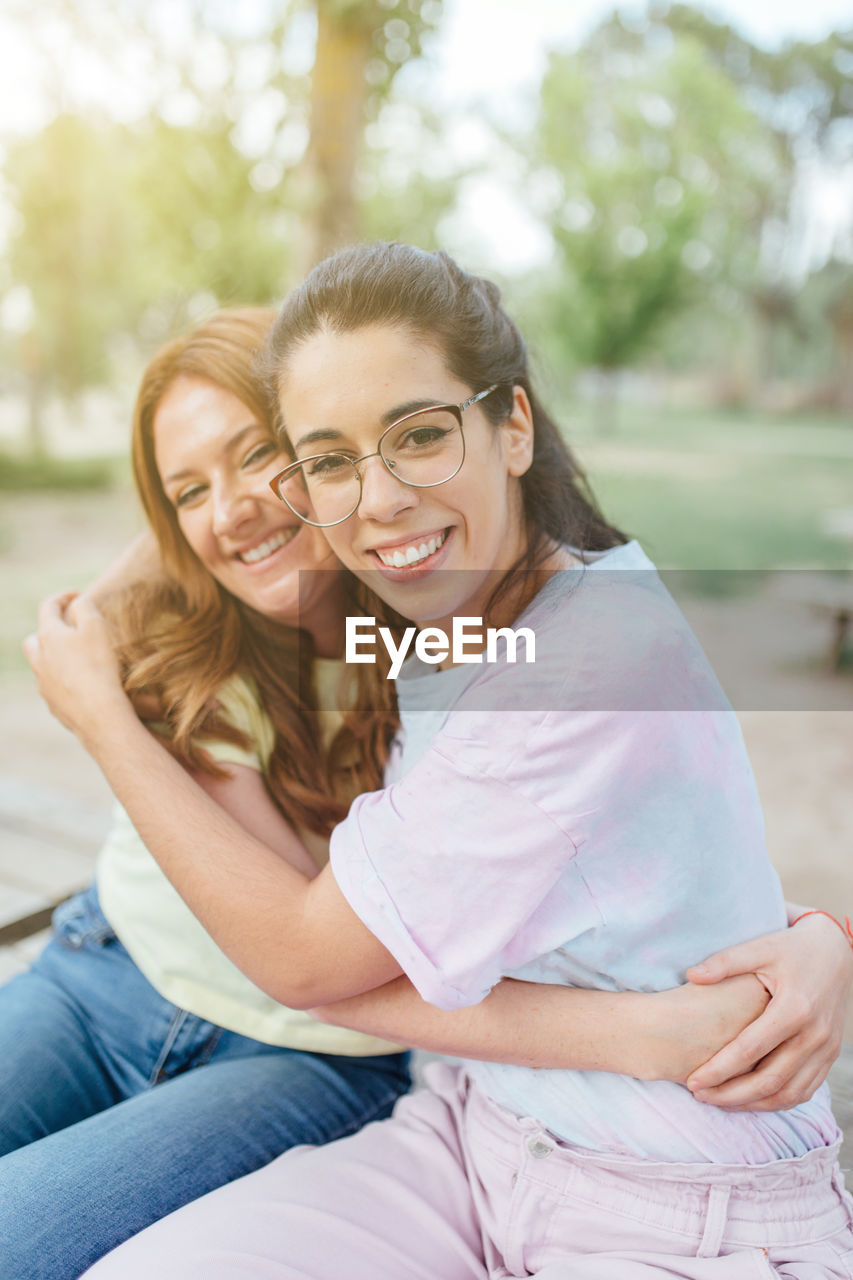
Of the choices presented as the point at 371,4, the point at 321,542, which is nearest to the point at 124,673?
the point at 321,542

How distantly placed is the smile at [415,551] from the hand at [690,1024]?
0.62 metres

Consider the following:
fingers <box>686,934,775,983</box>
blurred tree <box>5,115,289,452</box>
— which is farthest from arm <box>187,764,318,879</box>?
blurred tree <box>5,115,289,452</box>

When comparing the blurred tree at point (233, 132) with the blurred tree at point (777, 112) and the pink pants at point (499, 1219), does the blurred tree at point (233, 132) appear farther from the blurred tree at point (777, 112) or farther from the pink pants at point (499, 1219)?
the blurred tree at point (777, 112)

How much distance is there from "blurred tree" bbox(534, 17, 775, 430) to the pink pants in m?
19.4

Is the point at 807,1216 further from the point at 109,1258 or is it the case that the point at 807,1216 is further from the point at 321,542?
the point at 321,542

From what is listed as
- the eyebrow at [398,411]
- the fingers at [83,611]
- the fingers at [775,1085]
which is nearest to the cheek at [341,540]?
the eyebrow at [398,411]

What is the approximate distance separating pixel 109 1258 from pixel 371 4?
198 inches

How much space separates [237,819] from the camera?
5.27 ft

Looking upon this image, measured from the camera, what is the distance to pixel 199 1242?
1286 mm

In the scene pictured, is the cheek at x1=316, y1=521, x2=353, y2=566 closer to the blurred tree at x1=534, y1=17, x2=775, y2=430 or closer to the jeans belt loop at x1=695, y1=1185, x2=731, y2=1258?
the jeans belt loop at x1=695, y1=1185, x2=731, y2=1258

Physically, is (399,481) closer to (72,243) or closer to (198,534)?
(198,534)

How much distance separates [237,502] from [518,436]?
0.50 metres

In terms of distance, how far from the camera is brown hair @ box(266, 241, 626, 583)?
1352 mm

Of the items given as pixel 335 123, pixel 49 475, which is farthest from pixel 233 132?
pixel 49 475
